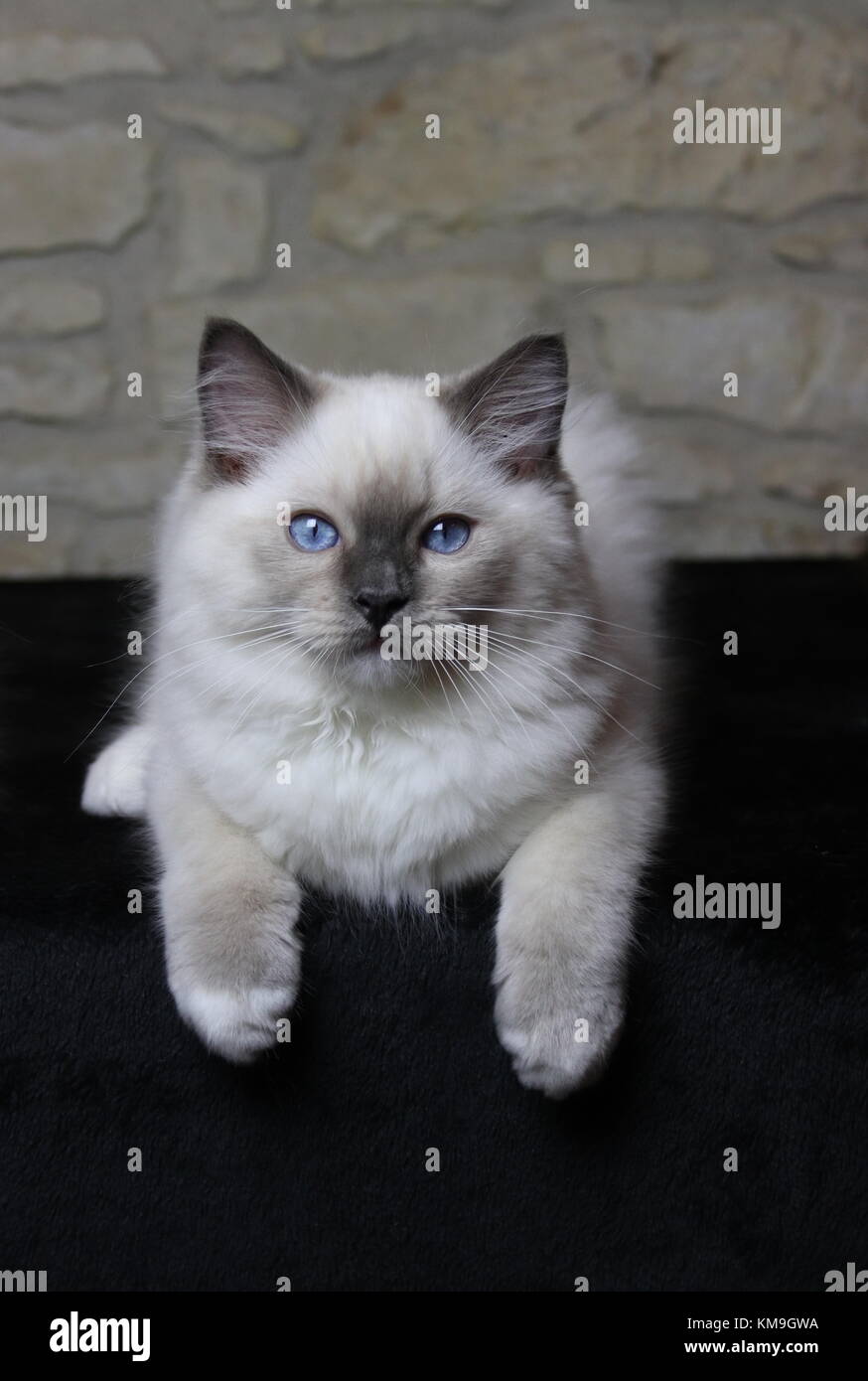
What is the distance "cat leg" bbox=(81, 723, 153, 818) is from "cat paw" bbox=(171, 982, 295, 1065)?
49 cm

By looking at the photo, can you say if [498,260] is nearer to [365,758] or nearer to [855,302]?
[855,302]

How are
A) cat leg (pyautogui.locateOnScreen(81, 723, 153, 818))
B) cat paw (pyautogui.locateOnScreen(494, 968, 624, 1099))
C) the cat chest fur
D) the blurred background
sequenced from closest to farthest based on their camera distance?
1. cat paw (pyautogui.locateOnScreen(494, 968, 624, 1099))
2. the cat chest fur
3. cat leg (pyautogui.locateOnScreen(81, 723, 153, 818))
4. the blurred background

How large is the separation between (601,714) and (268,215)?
198 cm

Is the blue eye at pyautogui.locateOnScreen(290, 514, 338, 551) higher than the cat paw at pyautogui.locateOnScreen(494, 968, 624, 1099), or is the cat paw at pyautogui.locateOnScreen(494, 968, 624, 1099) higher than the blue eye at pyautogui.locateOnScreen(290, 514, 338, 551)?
the blue eye at pyautogui.locateOnScreen(290, 514, 338, 551)

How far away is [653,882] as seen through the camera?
1.43m

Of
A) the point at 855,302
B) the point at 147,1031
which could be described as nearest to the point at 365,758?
the point at 147,1031

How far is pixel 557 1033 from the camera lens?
1229 millimetres

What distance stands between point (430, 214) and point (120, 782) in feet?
5.87

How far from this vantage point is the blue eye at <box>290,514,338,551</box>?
133 cm

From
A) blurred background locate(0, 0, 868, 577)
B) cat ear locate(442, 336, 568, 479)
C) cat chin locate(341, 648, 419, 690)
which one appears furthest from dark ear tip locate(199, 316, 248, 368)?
blurred background locate(0, 0, 868, 577)

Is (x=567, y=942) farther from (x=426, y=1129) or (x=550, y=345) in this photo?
(x=550, y=345)

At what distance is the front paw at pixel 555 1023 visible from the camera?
4.04 feet

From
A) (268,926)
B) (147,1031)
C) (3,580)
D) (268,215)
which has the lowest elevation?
(147,1031)

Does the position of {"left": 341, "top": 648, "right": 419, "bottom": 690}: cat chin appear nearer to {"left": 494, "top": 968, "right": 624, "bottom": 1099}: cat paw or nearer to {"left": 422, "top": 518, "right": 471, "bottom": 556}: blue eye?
{"left": 422, "top": 518, "right": 471, "bottom": 556}: blue eye
